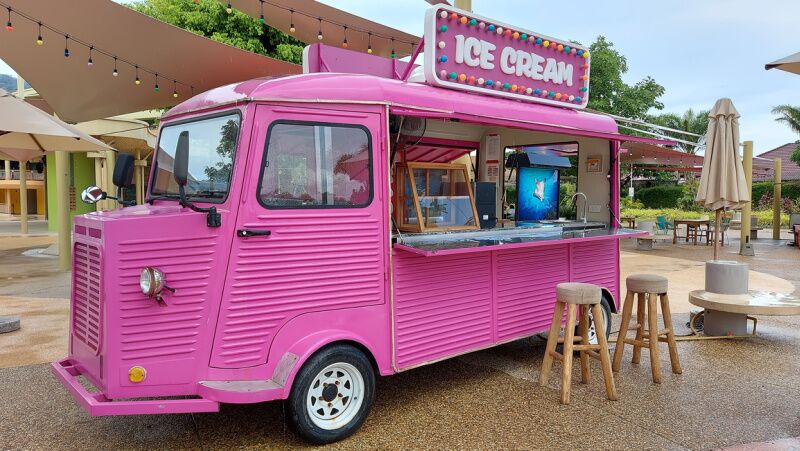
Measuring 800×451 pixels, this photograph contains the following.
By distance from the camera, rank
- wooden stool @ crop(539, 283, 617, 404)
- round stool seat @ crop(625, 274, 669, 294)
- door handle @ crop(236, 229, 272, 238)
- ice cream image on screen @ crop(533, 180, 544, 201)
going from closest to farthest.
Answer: door handle @ crop(236, 229, 272, 238) → wooden stool @ crop(539, 283, 617, 404) → round stool seat @ crop(625, 274, 669, 294) → ice cream image on screen @ crop(533, 180, 544, 201)

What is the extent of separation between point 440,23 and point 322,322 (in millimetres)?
2464

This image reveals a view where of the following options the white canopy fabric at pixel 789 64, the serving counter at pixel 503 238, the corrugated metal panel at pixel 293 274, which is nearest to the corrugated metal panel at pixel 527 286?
the serving counter at pixel 503 238

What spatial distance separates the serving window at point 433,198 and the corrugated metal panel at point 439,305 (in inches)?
24.4

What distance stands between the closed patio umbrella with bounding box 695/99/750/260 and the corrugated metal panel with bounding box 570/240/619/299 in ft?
6.24

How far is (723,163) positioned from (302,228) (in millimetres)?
5540

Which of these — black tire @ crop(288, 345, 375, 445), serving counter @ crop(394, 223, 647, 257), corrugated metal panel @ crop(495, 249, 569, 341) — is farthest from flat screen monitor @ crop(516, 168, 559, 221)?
black tire @ crop(288, 345, 375, 445)

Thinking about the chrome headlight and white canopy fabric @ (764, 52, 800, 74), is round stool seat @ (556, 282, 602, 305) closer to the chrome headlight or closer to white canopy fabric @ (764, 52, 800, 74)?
white canopy fabric @ (764, 52, 800, 74)

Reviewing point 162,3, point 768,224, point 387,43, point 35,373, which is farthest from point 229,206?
point 768,224

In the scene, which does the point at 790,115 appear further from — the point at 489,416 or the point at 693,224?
the point at 489,416

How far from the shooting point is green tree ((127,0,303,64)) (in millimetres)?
14221

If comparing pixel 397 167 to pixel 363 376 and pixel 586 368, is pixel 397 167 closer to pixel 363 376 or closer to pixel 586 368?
pixel 363 376

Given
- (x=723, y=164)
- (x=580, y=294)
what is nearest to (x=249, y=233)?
(x=580, y=294)

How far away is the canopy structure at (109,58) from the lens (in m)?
6.64

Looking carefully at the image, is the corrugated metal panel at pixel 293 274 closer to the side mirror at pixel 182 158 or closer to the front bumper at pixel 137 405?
the front bumper at pixel 137 405
